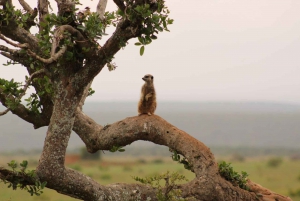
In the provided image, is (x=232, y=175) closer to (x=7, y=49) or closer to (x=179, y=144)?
(x=179, y=144)

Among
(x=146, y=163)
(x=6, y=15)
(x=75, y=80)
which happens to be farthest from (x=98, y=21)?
(x=146, y=163)

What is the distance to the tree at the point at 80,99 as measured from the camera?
23.0ft

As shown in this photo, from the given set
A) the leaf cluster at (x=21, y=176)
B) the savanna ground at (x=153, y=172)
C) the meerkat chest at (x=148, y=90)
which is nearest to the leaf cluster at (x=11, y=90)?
the leaf cluster at (x=21, y=176)

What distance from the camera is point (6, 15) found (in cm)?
794

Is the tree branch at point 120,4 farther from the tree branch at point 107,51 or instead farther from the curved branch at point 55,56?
the curved branch at point 55,56

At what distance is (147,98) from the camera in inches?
385

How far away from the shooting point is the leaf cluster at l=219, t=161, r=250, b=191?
759 cm

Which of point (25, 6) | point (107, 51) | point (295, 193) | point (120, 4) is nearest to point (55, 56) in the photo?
point (107, 51)

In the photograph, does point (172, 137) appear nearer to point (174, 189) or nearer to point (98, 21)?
point (174, 189)

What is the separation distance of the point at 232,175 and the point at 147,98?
2.74 m

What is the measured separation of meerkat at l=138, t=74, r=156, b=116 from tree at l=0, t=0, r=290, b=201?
1.36 m

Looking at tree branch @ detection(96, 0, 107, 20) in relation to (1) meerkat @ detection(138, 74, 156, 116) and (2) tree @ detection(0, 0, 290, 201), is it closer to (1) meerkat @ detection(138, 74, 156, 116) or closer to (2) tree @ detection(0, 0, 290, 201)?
(2) tree @ detection(0, 0, 290, 201)

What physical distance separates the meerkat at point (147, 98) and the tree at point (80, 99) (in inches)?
53.4

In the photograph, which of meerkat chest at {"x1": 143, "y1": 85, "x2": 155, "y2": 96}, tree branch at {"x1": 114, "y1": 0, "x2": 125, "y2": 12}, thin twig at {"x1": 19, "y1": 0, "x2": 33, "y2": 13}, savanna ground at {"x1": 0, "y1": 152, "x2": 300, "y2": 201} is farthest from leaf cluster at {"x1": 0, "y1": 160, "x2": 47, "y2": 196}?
savanna ground at {"x1": 0, "y1": 152, "x2": 300, "y2": 201}
